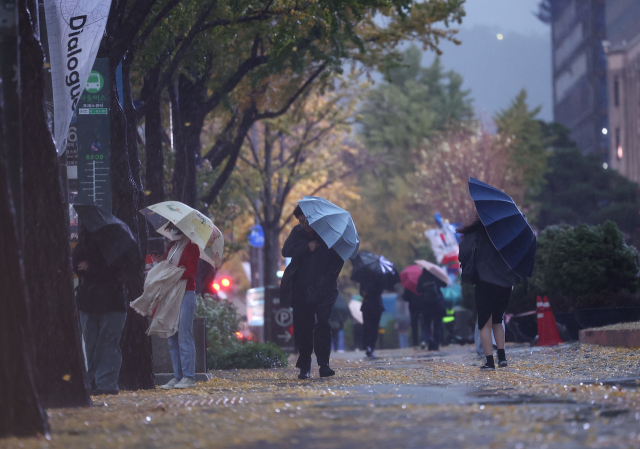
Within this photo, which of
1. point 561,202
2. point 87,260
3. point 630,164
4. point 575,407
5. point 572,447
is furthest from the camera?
point 630,164

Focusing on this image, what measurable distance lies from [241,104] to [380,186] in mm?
38466

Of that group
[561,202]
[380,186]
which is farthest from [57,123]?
[380,186]

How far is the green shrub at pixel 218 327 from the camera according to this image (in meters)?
14.9

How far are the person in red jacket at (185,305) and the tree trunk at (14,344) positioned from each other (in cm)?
382

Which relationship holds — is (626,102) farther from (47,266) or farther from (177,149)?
(47,266)

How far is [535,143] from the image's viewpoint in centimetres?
4738

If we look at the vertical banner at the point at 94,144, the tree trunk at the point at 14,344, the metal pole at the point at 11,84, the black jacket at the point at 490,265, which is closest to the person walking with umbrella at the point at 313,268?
the black jacket at the point at 490,265

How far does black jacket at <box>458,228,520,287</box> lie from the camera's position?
32.8ft

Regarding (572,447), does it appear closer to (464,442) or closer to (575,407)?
(464,442)

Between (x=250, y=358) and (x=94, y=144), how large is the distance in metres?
6.52

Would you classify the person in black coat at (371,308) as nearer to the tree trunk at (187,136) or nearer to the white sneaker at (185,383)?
the tree trunk at (187,136)

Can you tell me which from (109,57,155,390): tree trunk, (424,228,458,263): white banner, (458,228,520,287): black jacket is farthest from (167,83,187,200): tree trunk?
(424,228,458,263): white banner

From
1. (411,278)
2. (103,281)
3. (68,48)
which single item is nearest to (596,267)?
(411,278)

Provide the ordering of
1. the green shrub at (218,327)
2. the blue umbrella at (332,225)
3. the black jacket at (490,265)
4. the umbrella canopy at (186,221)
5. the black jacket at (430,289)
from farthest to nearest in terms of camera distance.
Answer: the black jacket at (430,289), the green shrub at (218,327), the black jacket at (490,265), the blue umbrella at (332,225), the umbrella canopy at (186,221)
